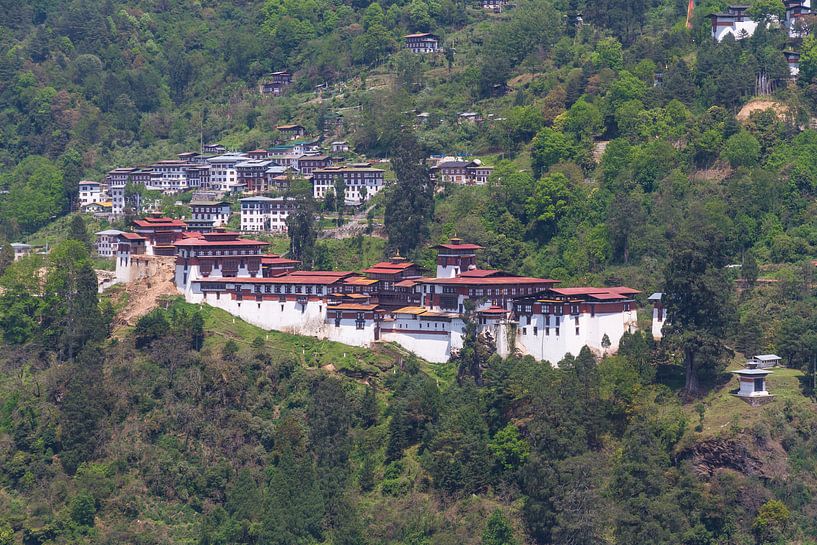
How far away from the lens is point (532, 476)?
8731cm

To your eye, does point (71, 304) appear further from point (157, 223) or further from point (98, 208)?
point (98, 208)

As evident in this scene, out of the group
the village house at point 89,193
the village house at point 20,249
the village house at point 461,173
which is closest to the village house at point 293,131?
the village house at point 89,193

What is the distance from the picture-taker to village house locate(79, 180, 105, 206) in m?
135

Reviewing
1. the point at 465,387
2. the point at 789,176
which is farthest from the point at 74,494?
the point at 789,176

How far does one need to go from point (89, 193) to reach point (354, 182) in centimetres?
2446

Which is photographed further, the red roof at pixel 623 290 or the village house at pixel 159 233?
the village house at pixel 159 233

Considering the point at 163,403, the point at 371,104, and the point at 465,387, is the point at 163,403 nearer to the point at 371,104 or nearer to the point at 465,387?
the point at 465,387

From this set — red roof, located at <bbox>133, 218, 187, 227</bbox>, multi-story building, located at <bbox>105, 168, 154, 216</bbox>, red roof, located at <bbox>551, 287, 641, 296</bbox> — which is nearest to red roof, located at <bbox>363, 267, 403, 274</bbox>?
red roof, located at <bbox>551, 287, 641, 296</bbox>

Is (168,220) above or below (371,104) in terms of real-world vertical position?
below

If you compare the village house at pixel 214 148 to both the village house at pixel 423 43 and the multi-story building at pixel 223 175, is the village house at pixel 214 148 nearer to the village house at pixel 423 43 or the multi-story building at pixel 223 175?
the multi-story building at pixel 223 175

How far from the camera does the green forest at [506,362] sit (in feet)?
286

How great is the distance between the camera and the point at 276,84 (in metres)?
158

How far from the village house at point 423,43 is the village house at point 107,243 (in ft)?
156

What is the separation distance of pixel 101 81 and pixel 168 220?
55559mm
